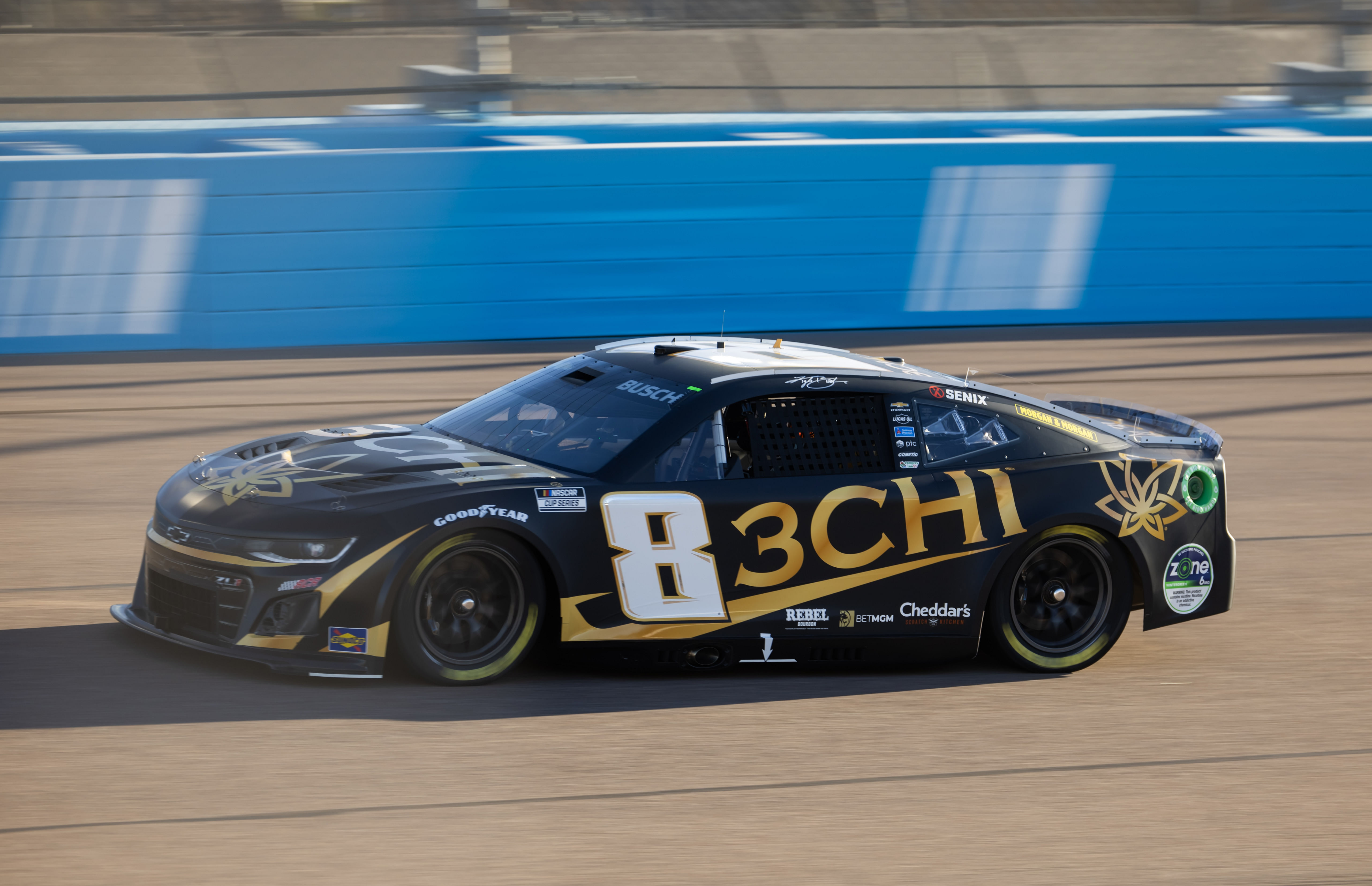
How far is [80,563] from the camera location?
8.06 meters

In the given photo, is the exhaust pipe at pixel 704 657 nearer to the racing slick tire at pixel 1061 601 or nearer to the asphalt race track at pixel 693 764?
the asphalt race track at pixel 693 764

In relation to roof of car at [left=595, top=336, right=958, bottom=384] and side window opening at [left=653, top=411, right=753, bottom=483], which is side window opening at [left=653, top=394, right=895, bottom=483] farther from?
roof of car at [left=595, top=336, right=958, bottom=384]

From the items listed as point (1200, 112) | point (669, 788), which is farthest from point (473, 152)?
point (669, 788)

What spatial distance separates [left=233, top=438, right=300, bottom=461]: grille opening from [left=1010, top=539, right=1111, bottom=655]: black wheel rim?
2.91 metres

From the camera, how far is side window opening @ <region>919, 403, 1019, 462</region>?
21.7 ft

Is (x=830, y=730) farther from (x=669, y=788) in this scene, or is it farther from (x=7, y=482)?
(x=7, y=482)

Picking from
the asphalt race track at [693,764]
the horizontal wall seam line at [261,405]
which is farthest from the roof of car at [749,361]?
the horizontal wall seam line at [261,405]

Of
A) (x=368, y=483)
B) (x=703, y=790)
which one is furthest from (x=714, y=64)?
(x=703, y=790)

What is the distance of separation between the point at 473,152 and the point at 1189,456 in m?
9.74

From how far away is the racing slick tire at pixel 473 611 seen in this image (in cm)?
590

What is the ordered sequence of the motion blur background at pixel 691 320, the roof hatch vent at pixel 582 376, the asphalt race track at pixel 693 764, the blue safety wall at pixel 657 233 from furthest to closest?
the blue safety wall at pixel 657 233
the roof hatch vent at pixel 582 376
the motion blur background at pixel 691 320
the asphalt race track at pixel 693 764

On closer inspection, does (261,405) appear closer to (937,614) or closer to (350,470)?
(350,470)

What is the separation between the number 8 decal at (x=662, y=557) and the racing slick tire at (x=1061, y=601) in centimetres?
124

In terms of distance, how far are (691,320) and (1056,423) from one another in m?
9.04
